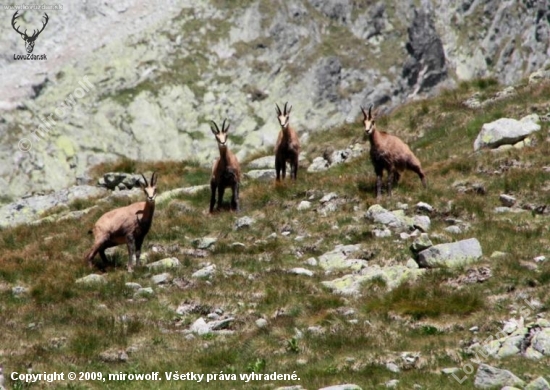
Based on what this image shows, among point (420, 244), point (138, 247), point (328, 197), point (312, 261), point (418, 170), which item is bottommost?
point (312, 261)

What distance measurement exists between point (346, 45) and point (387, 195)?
465 feet

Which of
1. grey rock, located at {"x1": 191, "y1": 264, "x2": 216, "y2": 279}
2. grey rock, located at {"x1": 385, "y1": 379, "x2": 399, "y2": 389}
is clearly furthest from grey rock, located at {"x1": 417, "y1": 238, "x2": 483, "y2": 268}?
grey rock, located at {"x1": 385, "y1": 379, "x2": 399, "y2": 389}

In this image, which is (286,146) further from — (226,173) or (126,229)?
(126,229)

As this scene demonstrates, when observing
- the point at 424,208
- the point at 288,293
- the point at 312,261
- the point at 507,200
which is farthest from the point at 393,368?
the point at 507,200

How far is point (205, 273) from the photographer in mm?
17531

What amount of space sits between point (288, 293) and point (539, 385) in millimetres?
6885

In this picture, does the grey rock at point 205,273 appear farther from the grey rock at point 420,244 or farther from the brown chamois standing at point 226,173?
the brown chamois standing at point 226,173

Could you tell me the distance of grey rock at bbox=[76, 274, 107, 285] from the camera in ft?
56.9

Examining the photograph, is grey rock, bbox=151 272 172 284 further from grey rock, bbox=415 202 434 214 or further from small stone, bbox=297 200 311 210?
grey rock, bbox=415 202 434 214

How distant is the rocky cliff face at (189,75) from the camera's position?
12538 cm

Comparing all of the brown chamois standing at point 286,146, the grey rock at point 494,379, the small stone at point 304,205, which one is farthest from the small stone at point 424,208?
the grey rock at point 494,379

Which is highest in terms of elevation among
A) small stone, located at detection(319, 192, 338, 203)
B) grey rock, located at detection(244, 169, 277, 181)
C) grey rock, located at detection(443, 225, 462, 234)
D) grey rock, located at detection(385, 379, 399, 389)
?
grey rock, located at detection(244, 169, 277, 181)

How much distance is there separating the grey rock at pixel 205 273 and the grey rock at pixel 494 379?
845 centimetres

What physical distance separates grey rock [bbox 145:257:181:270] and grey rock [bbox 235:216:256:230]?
3120 mm
